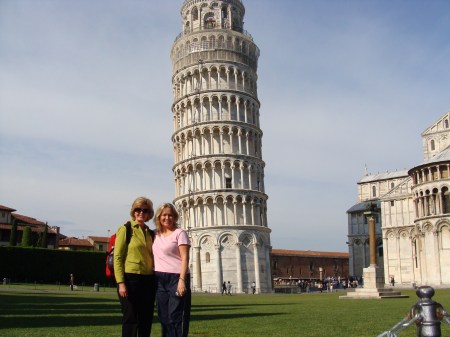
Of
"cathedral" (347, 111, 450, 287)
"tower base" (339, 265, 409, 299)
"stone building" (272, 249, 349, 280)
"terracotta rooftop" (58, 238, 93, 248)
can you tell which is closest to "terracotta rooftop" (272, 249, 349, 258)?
"stone building" (272, 249, 349, 280)

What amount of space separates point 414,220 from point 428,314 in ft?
208

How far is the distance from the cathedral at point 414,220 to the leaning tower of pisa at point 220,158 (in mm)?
13458

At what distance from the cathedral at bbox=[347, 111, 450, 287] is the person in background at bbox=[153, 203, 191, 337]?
56.2m

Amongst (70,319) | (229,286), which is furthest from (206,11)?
(70,319)

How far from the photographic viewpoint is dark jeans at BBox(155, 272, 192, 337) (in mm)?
8105

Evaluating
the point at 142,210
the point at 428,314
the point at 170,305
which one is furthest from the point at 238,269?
the point at 428,314

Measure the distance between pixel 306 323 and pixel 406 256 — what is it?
6065 cm

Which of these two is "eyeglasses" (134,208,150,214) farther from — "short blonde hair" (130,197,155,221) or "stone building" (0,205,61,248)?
"stone building" (0,205,61,248)

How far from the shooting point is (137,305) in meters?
8.08

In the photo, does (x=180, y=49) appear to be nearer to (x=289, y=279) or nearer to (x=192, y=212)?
(x=192, y=212)

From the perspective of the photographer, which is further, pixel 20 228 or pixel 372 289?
pixel 20 228

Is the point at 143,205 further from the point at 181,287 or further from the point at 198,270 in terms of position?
the point at 198,270

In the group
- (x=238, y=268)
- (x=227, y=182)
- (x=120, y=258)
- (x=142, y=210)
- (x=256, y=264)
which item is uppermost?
(x=227, y=182)

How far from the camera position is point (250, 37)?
68062mm
